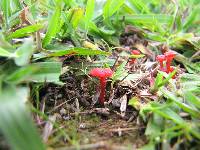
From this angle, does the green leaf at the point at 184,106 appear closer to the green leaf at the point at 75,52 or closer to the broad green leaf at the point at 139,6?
the green leaf at the point at 75,52

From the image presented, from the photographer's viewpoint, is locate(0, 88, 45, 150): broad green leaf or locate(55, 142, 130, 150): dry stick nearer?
locate(0, 88, 45, 150): broad green leaf

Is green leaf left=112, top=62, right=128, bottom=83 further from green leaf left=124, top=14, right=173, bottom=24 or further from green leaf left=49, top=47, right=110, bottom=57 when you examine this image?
green leaf left=124, top=14, right=173, bottom=24

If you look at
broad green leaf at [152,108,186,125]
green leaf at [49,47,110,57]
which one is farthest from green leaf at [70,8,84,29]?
broad green leaf at [152,108,186,125]

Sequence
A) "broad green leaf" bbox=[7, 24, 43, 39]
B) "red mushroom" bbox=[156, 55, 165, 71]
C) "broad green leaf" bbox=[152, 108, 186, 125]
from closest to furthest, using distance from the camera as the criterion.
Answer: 1. "broad green leaf" bbox=[152, 108, 186, 125]
2. "broad green leaf" bbox=[7, 24, 43, 39]
3. "red mushroom" bbox=[156, 55, 165, 71]

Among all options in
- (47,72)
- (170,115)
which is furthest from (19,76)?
(170,115)

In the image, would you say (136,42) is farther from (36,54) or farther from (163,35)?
(36,54)

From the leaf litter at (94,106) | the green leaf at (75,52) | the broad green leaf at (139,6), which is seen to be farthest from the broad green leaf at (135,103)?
the broad green leaf at (139,6)

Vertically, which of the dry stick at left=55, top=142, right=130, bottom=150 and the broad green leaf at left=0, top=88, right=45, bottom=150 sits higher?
the broad green leaf at left=0, top=88, right=45, bottom=150

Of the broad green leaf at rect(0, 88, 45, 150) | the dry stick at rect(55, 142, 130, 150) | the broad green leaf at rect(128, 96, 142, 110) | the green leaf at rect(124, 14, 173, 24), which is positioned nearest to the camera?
the broad green leaf at rect(0, 88, 45, 150)
